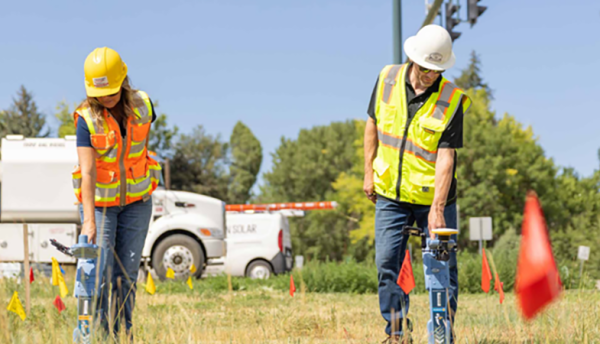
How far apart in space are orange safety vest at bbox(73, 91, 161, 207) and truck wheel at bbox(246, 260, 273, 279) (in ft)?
48.2

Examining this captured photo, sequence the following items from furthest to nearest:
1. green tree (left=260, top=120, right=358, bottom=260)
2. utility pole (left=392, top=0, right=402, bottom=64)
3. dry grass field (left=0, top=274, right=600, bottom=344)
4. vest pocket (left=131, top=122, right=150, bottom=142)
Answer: green tree (left=260, top=120, right=358, bottom=260), utility pole (left=392, top=0, right=402, bottom=64), vest pocket (left=131, top=122, right=150, bottom=142), dry grass field (left=0, top=274, right=600, bottom=344)

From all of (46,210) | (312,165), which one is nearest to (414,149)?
(46,210)

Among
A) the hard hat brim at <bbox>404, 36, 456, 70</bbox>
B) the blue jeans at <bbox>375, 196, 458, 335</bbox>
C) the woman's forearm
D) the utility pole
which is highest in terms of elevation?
the utility pole

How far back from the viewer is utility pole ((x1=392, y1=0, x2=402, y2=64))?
38.0ft

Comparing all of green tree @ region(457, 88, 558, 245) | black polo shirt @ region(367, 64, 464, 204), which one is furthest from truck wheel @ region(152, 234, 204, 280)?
green tree @ region(457, 88, 558, 245)

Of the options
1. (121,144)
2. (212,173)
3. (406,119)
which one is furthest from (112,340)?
(212,173)

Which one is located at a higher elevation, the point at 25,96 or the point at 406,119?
the point at 25,96

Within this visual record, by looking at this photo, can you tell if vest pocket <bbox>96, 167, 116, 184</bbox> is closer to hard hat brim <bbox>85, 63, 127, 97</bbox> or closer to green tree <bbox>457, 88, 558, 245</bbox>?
hard hat brim <bbox>85, 63, 127, 97</bbox>

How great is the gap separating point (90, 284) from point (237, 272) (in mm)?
15141

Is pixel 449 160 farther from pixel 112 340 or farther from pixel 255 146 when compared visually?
pixel 255 146

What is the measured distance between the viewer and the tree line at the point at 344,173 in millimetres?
39219

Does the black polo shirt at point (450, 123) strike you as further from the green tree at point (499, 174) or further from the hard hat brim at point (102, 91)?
the green tree at point (499, 174)

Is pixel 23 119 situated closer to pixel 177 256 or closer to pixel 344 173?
pixel 344 173

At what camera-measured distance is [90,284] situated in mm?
3955
